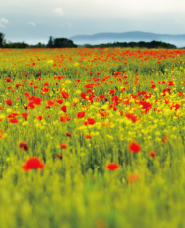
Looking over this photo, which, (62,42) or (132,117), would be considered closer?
(132,117)

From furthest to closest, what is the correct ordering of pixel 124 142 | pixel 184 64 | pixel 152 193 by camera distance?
pixel 184 64
pixel 124 142
pixel 152 193

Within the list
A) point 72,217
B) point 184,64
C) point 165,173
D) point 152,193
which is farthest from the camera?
point 184,64

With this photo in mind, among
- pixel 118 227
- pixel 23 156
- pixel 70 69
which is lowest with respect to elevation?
pixel 23 156

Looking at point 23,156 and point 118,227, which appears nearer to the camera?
point 118,227

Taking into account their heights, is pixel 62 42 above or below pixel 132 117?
above

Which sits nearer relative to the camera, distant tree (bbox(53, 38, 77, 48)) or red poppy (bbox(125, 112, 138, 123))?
red poppy (bbox(125, 112, 138, 123))

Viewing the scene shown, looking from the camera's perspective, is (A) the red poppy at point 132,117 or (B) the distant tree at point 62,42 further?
(B) the distant tree at point 62,42

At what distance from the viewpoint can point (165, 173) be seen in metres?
1.69

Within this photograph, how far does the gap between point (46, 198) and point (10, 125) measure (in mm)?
1661

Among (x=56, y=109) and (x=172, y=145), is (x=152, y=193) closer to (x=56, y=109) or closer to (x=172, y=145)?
(x=172, y=145)

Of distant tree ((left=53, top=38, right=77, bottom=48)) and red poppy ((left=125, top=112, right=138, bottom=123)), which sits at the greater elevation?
distant tree ((left=53, top=38, right=77, bottom=48))

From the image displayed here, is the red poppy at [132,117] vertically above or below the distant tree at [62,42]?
below

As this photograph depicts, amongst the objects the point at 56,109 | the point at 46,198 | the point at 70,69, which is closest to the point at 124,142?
the point at 46,198

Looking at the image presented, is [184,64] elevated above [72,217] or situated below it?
above
